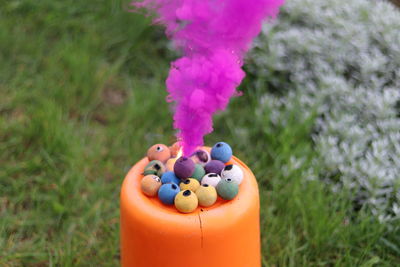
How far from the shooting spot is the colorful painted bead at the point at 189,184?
1.36 m

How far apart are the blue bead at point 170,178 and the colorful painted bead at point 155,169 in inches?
1.7

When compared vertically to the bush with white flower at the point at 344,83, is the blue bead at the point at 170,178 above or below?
above

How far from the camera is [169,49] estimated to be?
289 cm

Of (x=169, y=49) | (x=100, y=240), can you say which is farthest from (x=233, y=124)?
(x=100, y=240)

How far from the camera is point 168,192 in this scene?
1336mm

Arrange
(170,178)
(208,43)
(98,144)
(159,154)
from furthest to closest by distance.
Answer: (98,144) < (159,154) < (170,178) < (208,43)

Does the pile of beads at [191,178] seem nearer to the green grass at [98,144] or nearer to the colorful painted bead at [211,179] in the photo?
the colorful painted bead at [211,179]

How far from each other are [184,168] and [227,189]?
14 centimetres

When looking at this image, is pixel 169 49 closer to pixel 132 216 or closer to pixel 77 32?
pixel 77 32

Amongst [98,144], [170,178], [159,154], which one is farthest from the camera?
[98,144]

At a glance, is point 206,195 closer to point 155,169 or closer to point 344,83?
point 155,169

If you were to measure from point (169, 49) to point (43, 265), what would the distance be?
1.55 meters

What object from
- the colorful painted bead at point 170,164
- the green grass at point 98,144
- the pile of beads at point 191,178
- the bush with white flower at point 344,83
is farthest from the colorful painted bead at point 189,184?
the bush with white flower at point 344,83

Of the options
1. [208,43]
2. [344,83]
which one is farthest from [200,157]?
[344,83]
